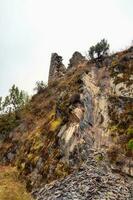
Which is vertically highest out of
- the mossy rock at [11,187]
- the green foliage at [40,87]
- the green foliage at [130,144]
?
the green foliage at [40,87]

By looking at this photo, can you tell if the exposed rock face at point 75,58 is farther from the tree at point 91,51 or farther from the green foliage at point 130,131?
the green foliage at point 130,131

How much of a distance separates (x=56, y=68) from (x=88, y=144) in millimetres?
42133

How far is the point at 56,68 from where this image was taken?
248 ft

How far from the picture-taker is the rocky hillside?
3051cm

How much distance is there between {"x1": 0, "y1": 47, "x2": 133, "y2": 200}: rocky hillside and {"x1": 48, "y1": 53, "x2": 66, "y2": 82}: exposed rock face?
22364 mm

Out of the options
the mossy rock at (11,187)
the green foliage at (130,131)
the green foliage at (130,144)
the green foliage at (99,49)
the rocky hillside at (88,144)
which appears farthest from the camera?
the green foliage at (99,49)

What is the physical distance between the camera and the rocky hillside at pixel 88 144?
100 feet

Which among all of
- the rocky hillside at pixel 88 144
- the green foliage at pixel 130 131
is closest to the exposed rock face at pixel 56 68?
the rocky hillside at pixel 88 144

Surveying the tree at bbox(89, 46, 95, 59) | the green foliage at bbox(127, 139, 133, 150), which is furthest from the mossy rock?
the tree at bbox(89, 46, 95, 59)

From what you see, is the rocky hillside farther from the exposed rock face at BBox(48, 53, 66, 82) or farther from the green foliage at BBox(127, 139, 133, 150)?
the exposed rock face at BBox(48, 53, 66, 82)

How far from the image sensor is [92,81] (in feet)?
144

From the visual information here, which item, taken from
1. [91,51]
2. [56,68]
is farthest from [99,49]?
[56,68]

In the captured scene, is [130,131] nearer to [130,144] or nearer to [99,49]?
[130,144]

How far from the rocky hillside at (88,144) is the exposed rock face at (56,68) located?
73.4 ft
